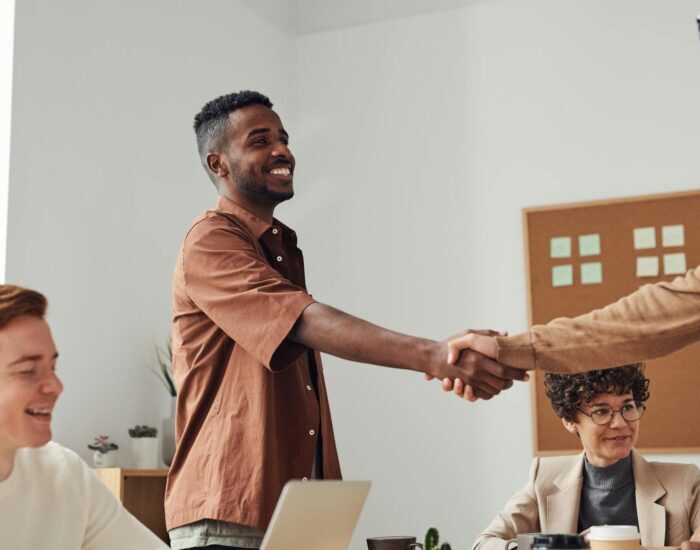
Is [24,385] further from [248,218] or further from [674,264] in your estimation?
[674,264]

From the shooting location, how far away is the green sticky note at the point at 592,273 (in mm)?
4578

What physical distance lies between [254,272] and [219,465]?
405mm

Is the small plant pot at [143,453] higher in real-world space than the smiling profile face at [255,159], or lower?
lower

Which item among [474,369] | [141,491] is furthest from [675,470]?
[141,491]

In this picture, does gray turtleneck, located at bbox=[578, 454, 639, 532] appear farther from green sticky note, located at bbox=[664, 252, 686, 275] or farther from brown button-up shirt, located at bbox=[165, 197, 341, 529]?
green sticky note, located at bbox=[664, 252, 686, 275]

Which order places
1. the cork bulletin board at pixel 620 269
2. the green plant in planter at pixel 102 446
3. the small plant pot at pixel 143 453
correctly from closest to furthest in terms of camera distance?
the green plant in planter at pixel 102 446
the small plant pot at pixel 143 453
the cork bulletin board at pixel 620 269

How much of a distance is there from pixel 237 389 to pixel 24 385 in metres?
0.47

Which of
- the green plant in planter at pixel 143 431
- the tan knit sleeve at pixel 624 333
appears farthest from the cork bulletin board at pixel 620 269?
the tan knit sleeve at pixel 624 333

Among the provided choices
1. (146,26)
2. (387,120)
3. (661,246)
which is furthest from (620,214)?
(146,26)

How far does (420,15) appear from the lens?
17.1ft

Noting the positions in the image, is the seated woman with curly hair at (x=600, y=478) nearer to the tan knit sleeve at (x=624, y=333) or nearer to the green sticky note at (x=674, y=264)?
the tan knit sleeve at (x=624, y=333)

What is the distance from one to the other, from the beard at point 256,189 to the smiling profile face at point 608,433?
35.5 inches

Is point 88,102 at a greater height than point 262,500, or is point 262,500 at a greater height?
point 88,102

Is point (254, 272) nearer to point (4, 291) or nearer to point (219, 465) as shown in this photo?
point (219, 465)
